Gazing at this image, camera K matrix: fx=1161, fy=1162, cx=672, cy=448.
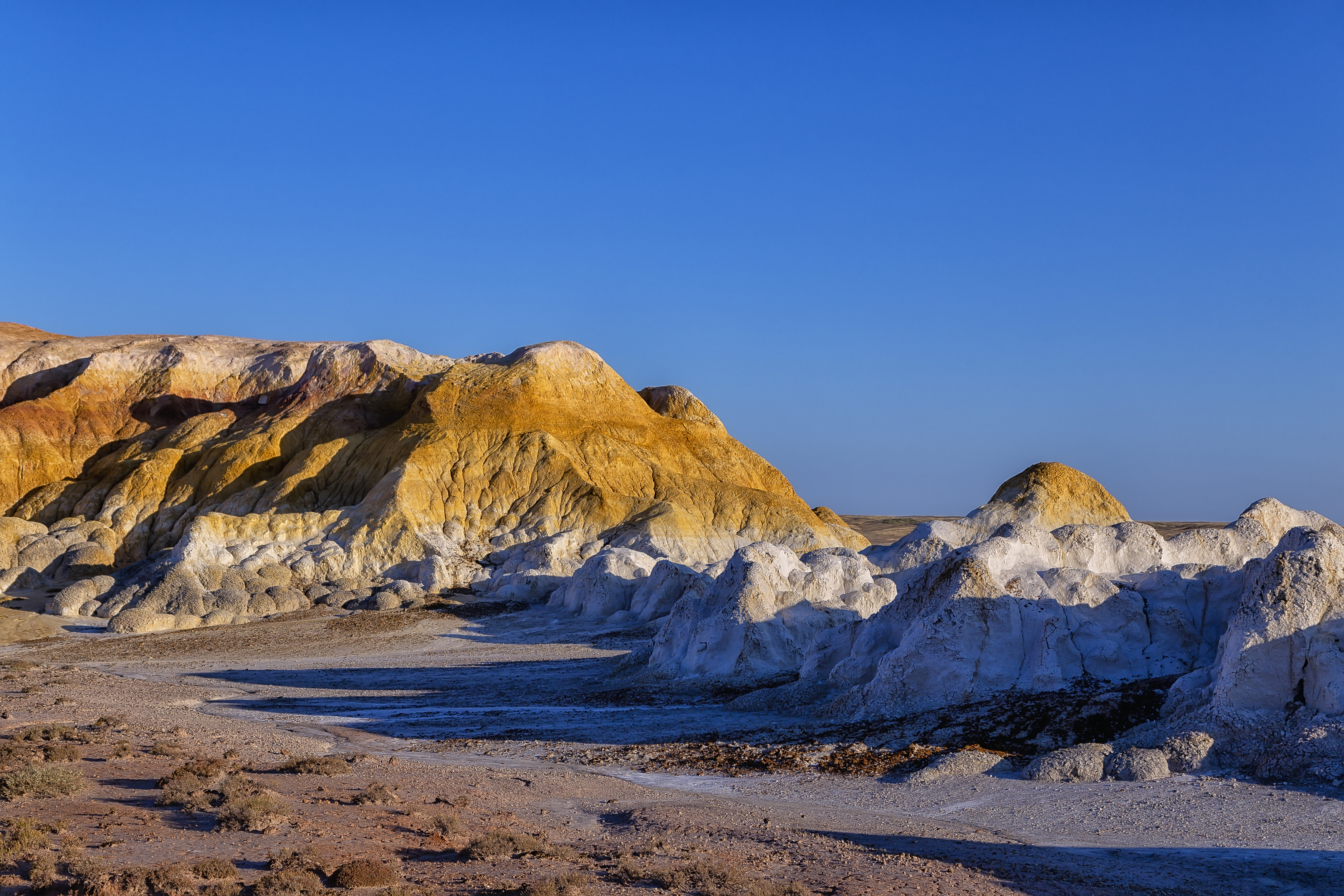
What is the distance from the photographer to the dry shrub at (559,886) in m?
10.1

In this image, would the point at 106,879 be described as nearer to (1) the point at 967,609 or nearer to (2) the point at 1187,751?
(2) the point at 1187,751

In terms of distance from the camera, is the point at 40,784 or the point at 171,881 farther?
the point at 40,784

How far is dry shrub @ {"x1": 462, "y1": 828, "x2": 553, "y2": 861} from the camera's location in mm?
11508

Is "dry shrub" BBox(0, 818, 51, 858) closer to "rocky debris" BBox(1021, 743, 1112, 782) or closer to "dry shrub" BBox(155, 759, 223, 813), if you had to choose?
"dry shrub" BBox(155, 759, 223, 813)

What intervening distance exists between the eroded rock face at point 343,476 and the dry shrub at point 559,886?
29457 mm

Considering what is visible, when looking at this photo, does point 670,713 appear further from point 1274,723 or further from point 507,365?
point 507,365

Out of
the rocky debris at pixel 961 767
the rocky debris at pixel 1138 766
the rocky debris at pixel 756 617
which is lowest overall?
the rocky debris at pixel 961 767

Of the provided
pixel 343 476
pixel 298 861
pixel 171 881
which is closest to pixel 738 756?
pixel 298 861

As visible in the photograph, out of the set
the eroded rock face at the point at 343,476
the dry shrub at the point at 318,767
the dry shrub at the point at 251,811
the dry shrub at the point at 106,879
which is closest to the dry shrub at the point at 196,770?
the dry shrub at the point at 318,767

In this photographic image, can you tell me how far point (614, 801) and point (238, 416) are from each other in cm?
6340

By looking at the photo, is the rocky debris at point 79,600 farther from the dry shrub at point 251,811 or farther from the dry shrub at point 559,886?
the dry shrub at point 559,886

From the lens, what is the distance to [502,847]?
11594 mm

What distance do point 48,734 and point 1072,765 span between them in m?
15.3

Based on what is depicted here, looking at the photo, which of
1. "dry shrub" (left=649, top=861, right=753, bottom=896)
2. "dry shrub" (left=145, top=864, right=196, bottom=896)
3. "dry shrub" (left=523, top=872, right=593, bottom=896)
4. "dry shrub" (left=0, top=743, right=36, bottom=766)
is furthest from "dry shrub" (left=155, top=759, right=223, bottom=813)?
Result: "dry shrub" (left=649, top=861, right=753, bottom=896)
